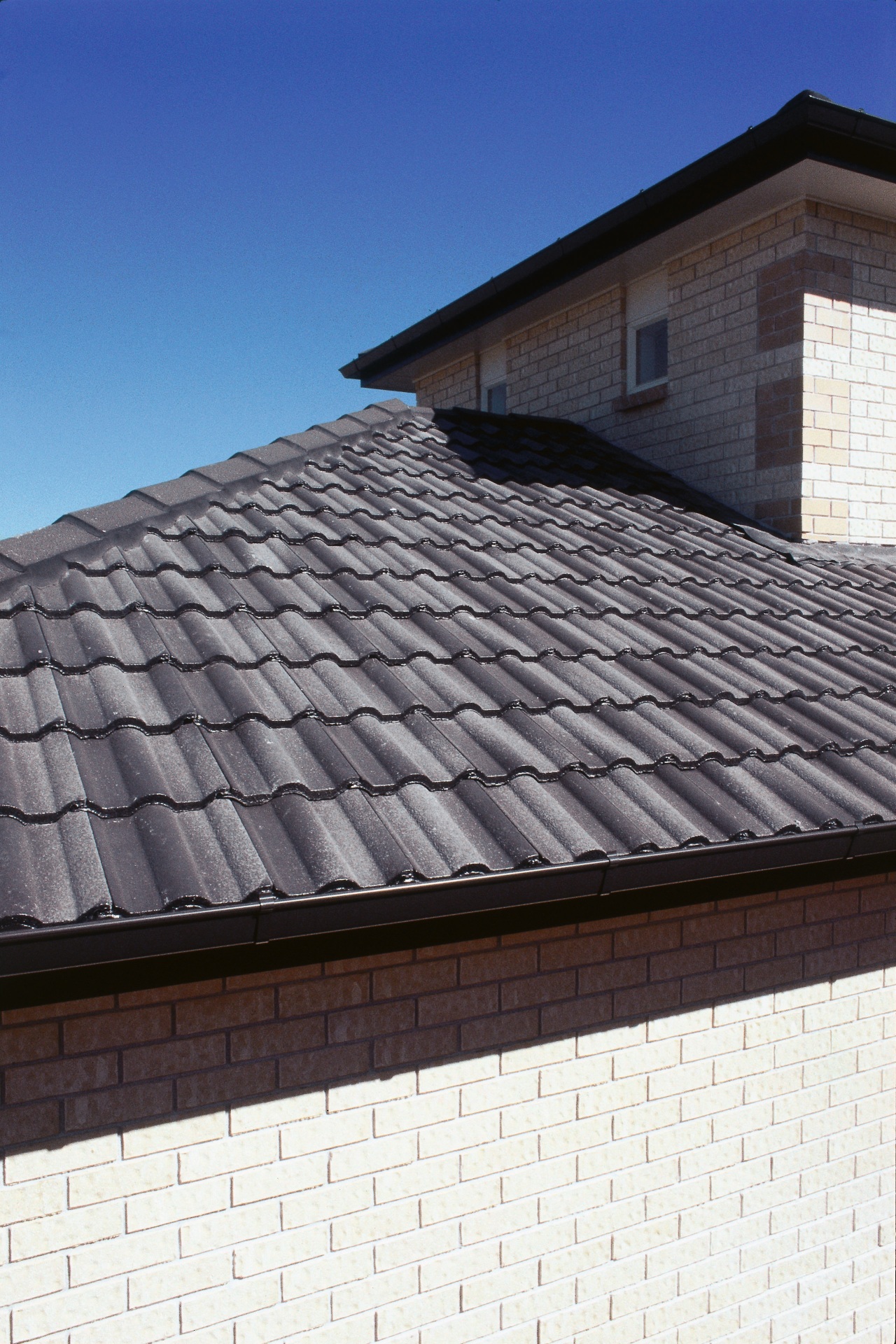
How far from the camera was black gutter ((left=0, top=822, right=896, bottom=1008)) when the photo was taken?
237 centimetres

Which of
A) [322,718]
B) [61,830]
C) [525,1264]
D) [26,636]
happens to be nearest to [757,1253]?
[525,1264]

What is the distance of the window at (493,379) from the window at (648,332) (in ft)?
7.09

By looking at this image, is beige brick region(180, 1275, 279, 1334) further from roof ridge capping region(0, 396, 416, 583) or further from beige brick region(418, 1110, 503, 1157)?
roof ridge capping region(0, 396, 416, 583)

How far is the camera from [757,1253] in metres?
4.08

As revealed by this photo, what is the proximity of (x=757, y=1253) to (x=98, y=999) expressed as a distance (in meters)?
3.07

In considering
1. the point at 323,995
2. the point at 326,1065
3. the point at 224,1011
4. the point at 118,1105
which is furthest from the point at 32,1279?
the point at 323,995

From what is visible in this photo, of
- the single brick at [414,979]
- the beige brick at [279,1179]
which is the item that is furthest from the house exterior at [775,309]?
the beige brick at [279,1179]

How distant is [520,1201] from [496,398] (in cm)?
967

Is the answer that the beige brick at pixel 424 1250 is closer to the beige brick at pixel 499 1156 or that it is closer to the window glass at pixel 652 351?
the beige brick at pixel 499 1156

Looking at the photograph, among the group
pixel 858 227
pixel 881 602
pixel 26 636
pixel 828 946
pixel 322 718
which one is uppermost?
pixel 858 227

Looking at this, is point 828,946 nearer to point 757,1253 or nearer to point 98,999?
point 757,1253

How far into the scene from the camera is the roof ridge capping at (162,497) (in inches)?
177

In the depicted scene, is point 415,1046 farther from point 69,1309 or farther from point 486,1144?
point 69,1309

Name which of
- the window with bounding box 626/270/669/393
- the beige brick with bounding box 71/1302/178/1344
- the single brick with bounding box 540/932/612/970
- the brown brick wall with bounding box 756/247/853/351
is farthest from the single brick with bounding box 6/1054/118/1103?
the window with bounding box 626/270/669/393
